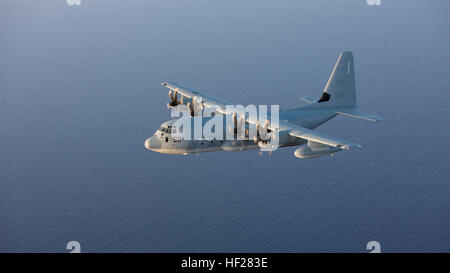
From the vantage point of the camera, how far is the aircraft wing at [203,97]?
5353 cm

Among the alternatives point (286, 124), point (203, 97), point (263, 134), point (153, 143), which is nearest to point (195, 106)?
point (203, 97)

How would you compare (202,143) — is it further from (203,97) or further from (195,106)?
(203,97)

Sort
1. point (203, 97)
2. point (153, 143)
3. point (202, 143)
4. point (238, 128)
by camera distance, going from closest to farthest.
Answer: point (153, 143), point (202, 143), point (238, 128), point (203, 97)

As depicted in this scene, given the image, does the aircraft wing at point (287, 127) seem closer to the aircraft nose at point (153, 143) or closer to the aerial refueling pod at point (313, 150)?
the aerial refueling pod at point (313, 150)

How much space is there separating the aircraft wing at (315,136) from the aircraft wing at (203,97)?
23.8ft

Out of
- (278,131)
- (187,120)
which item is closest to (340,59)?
(278,131)

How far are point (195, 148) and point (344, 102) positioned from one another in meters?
17.8

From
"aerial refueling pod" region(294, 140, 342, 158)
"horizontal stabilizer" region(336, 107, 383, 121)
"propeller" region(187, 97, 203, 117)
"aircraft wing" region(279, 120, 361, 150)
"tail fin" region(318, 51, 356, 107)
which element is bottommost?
"aerial refueling pod" region(294, 140, 342, 158)

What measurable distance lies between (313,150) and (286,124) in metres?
4.34

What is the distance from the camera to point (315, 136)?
45719 mm

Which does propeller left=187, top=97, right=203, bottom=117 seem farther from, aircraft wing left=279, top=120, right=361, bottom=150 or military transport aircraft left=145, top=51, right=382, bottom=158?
aircraft wing left=279, top=120, right=361, bottom=150

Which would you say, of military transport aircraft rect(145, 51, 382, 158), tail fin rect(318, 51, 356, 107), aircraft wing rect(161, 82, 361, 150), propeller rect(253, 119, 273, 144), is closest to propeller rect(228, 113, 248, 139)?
military transport aircraft rect(145, 51, 382, 158)

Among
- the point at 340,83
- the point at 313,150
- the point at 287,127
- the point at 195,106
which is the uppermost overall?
the point at 340,83

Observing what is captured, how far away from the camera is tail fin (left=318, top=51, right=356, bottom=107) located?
5534 cm
